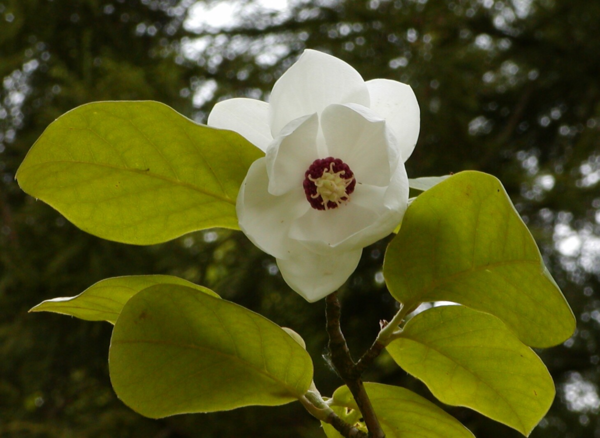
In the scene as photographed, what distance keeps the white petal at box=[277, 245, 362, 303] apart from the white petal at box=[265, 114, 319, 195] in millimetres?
78

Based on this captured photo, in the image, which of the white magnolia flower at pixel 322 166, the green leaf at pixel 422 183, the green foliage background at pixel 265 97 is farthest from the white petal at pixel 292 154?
the green foliage background at pixel 265 97

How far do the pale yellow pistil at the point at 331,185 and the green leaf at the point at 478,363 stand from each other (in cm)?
17

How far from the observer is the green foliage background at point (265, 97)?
124 inches

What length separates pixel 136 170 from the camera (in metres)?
0.77

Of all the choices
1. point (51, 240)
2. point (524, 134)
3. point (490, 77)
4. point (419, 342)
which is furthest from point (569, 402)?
point (419, 342)

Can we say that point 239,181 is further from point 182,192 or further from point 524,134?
point 524,134

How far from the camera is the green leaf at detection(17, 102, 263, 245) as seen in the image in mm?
732

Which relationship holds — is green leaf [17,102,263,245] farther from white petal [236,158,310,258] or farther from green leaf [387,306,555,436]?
green leaf [387,306,555,436]

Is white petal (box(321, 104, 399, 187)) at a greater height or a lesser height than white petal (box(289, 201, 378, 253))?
greater

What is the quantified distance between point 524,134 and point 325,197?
328 centimetres

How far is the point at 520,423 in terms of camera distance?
81 cm

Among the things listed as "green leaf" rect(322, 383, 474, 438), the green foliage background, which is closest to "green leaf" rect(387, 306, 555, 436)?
"green leaf" rect(322, 383, 474, 438)

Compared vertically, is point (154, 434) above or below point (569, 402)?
below

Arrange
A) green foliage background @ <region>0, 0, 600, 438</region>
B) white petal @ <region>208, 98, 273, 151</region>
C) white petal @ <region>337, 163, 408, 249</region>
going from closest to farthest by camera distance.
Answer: white petal @ <region>337, 163, 408, 249</region> → white petal @ <region>208, 98, 273, 151</region> → green foliage background @ <region>0, 0, 600, 438</region>
